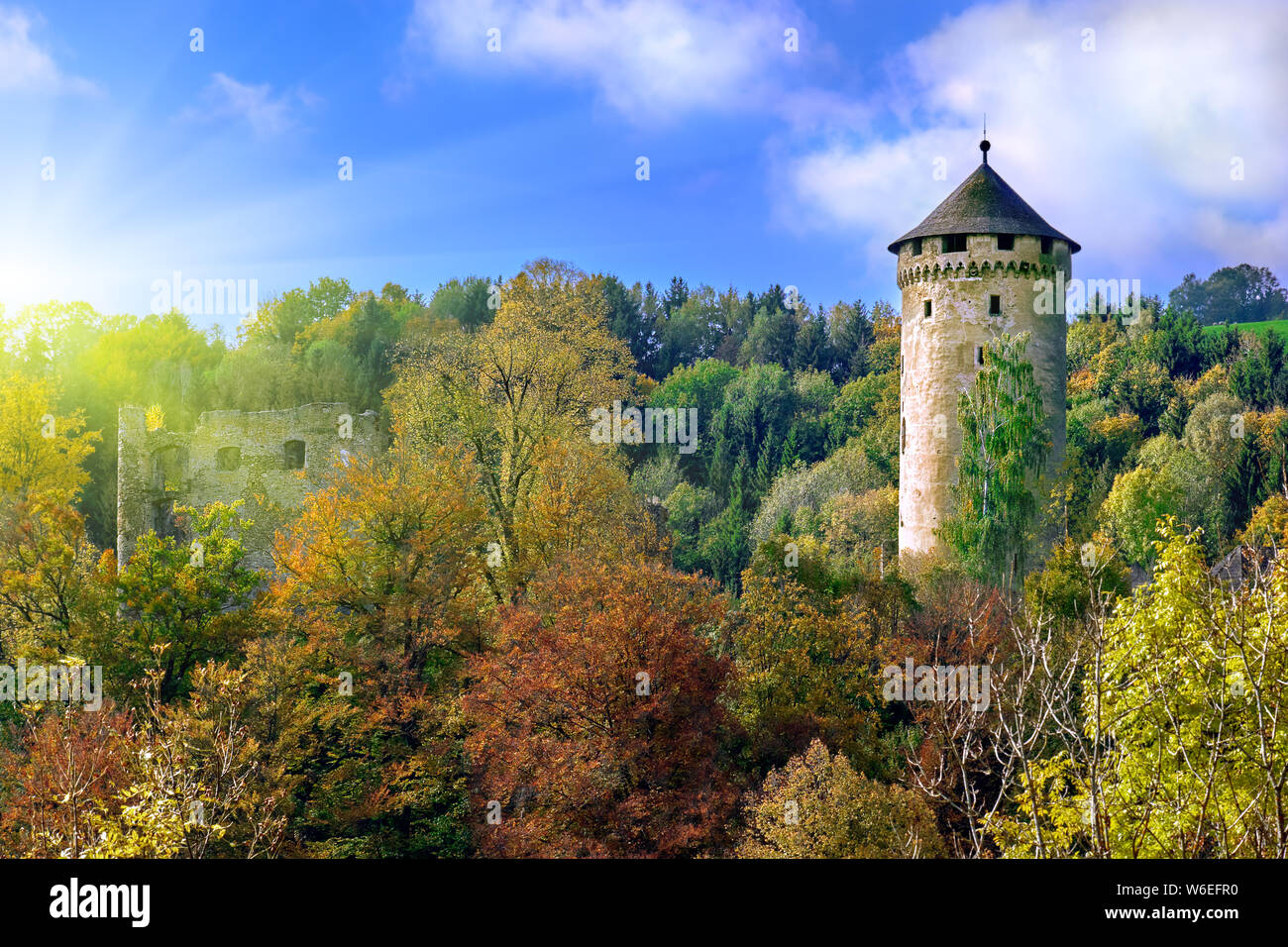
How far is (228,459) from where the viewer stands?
123 feet

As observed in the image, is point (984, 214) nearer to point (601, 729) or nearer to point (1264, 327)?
point (601, 729)

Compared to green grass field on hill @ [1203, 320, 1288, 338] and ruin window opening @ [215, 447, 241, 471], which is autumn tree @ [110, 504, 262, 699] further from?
green grass field on hill @ [1203, 320, 1288, 338]

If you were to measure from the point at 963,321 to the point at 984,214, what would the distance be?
3288 millimetres

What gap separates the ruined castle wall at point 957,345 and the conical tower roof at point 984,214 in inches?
12.2

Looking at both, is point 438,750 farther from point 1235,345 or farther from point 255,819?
point 1235,345

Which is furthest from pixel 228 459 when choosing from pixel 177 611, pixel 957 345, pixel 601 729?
pixel 957 345

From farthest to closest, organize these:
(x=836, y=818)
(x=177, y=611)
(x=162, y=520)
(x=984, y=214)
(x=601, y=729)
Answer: (x=162, y=520), (x=984, y=214), (x=177, y=611), (x=601, y=729), (x=836, y=818)

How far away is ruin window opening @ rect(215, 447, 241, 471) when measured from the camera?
37344mm

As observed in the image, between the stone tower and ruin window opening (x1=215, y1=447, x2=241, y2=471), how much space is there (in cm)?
1962

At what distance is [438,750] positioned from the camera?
28.2 m

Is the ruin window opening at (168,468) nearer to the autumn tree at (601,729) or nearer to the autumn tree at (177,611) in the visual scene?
the autumn tree at (177,611)

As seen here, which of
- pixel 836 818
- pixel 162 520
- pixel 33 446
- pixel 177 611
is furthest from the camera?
pixel 33 446

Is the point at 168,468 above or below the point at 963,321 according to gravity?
below

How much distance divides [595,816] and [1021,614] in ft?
45.1
